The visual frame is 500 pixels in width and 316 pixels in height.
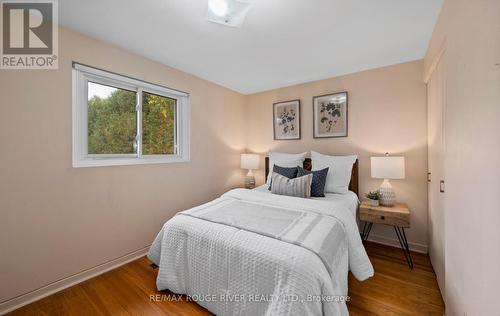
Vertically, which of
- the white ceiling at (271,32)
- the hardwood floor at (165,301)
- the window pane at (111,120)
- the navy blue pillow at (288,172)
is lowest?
the hardwood floor at (165,301)

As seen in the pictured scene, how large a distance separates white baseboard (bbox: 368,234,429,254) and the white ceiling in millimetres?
2196

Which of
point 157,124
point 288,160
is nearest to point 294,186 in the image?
point 288,160

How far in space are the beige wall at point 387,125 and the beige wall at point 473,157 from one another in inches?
46.1

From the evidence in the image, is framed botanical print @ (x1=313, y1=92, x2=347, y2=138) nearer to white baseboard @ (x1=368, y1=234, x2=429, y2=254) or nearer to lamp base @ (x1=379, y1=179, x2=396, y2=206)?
lamp base @ (x1=379, y1=179, x2=396, y2=206)

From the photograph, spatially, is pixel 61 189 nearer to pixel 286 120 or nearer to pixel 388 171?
pixel 286 120

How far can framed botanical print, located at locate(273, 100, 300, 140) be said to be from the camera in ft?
10.5

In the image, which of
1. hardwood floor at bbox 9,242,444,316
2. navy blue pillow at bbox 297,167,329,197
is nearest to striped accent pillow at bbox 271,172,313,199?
navy blue pillow at bbox 297,167,329,197

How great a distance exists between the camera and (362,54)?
2230mm

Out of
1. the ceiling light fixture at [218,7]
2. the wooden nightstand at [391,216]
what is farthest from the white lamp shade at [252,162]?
the ceiling light fixture at [218,7]

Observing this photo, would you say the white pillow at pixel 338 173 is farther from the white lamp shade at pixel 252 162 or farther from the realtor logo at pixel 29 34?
the realtor logo at pixel 29 34

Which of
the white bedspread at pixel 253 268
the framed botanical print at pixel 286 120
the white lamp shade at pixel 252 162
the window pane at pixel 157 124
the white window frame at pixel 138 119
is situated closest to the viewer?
the white bedspread at pixel 253 268

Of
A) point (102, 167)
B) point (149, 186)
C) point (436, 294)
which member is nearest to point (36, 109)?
point (102, 167)

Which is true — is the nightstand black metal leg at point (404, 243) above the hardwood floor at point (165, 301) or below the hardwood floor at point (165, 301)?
above

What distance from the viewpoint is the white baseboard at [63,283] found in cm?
148
